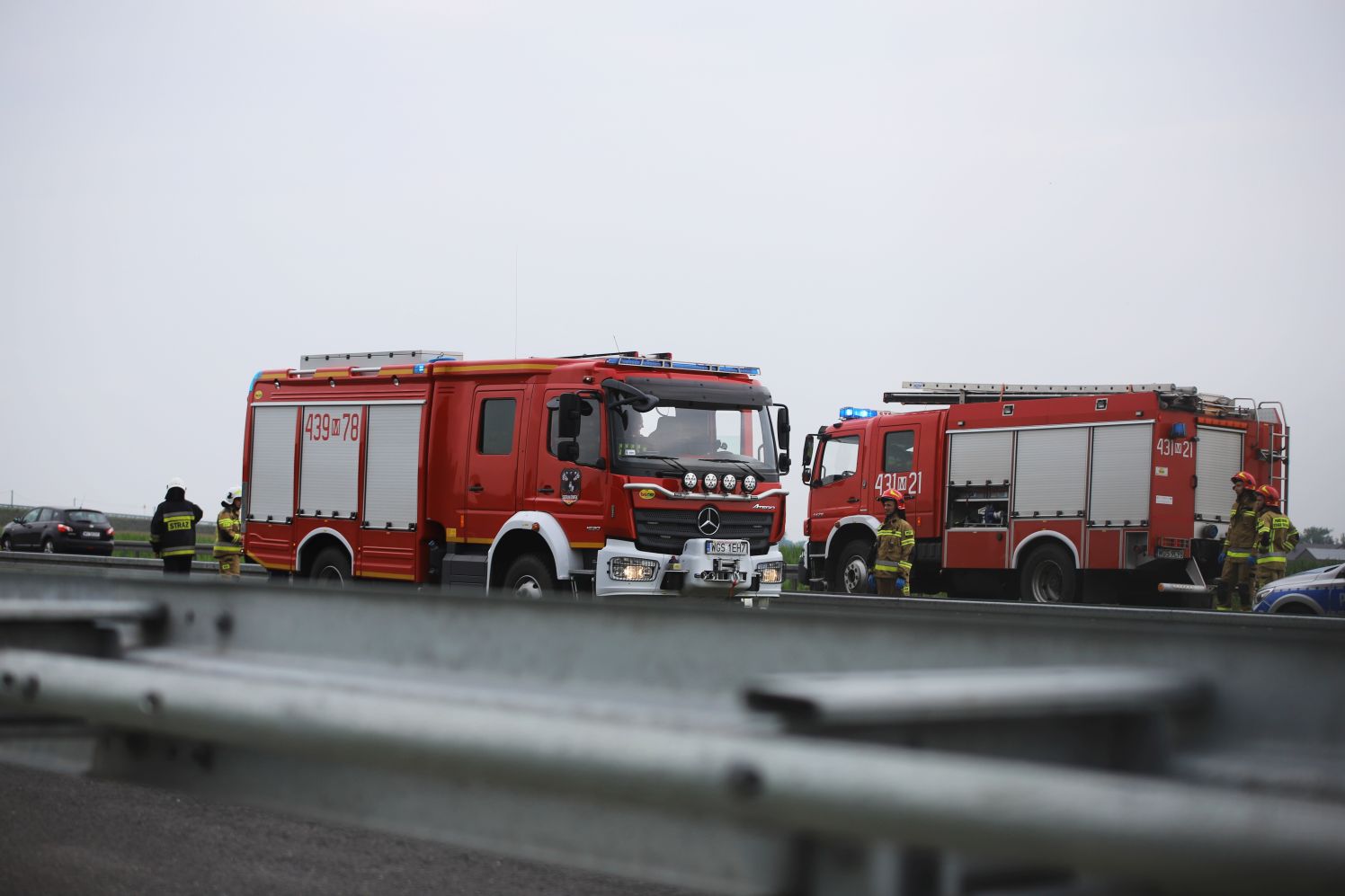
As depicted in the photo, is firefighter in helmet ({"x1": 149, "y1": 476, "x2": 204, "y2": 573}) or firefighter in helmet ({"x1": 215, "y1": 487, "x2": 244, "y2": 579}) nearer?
firefighter in helmet ({"x1": 149, "y1": 476, "x2": 204, "y2": 573})

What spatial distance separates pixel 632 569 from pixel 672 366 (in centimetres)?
243

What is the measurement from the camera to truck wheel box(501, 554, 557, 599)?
15023 millimetres

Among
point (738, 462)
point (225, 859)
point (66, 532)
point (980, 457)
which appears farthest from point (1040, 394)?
point (66, 532)

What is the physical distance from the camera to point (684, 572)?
1489 cm

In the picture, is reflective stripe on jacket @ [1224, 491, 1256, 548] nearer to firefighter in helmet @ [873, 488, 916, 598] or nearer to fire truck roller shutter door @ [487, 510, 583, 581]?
firefighter in helmet @ [873, 488, 916, 598]

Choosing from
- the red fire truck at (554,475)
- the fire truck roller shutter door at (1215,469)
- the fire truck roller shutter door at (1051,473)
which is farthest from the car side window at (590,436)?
A: the fire truck roller shutter door at (1215,469)

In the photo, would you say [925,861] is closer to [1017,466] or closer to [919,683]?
[919,683]

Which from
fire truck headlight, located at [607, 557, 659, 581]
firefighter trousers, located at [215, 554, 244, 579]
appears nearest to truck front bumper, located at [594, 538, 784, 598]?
fire truck headlight, located at [607, 557, 659, 581]

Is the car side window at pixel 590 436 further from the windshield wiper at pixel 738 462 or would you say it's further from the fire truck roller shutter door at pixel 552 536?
the windshield wiper at pixel 738 462

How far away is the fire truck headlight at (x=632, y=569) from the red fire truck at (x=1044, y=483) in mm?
9528

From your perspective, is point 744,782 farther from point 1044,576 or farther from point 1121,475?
point 1044,576

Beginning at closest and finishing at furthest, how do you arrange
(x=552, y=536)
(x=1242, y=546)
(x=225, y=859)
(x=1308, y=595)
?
(x=225, y=859) < (x=552, y=536) < (x=1308, y=595) < (x=1242, y=546)

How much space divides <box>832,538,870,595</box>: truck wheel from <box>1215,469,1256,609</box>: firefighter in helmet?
20.0 ft

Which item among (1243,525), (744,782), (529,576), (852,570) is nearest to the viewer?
(744,782)
